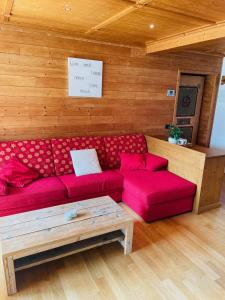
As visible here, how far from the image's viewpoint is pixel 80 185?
2.67 meters

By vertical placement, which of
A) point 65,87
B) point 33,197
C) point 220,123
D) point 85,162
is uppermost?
point 65,87

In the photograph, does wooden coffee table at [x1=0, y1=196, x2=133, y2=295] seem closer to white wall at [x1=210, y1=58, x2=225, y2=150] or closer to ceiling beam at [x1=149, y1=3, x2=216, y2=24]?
ceiling beam at [x1=149, y1=3, x2=216, y2=24]

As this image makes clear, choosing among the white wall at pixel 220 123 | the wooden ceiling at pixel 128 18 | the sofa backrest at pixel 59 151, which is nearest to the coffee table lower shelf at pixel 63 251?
the sofa backrest at pixel 59 151

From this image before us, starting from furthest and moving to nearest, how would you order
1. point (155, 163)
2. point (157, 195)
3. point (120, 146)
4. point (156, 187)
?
point (120, 146) < point (155, 163) < point (156, 187) < point (157, 195)

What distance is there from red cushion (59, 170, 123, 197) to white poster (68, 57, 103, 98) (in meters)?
1.20

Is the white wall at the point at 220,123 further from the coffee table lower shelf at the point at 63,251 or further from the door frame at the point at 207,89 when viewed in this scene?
the coffee table lower shelf at the point at 63,251

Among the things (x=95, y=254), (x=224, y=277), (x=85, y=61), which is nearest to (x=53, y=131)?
(x=85, y=61)

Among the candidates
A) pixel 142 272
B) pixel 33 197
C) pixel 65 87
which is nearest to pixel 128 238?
pixel 142 272

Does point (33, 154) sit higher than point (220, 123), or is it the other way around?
point (220, 123)

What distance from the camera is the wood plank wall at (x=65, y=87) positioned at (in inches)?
109

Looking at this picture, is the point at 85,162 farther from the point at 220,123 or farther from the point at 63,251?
the point at 220,123

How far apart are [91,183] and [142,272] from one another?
118 cm

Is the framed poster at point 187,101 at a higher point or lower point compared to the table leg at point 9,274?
higher

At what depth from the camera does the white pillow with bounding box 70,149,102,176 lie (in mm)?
2941
